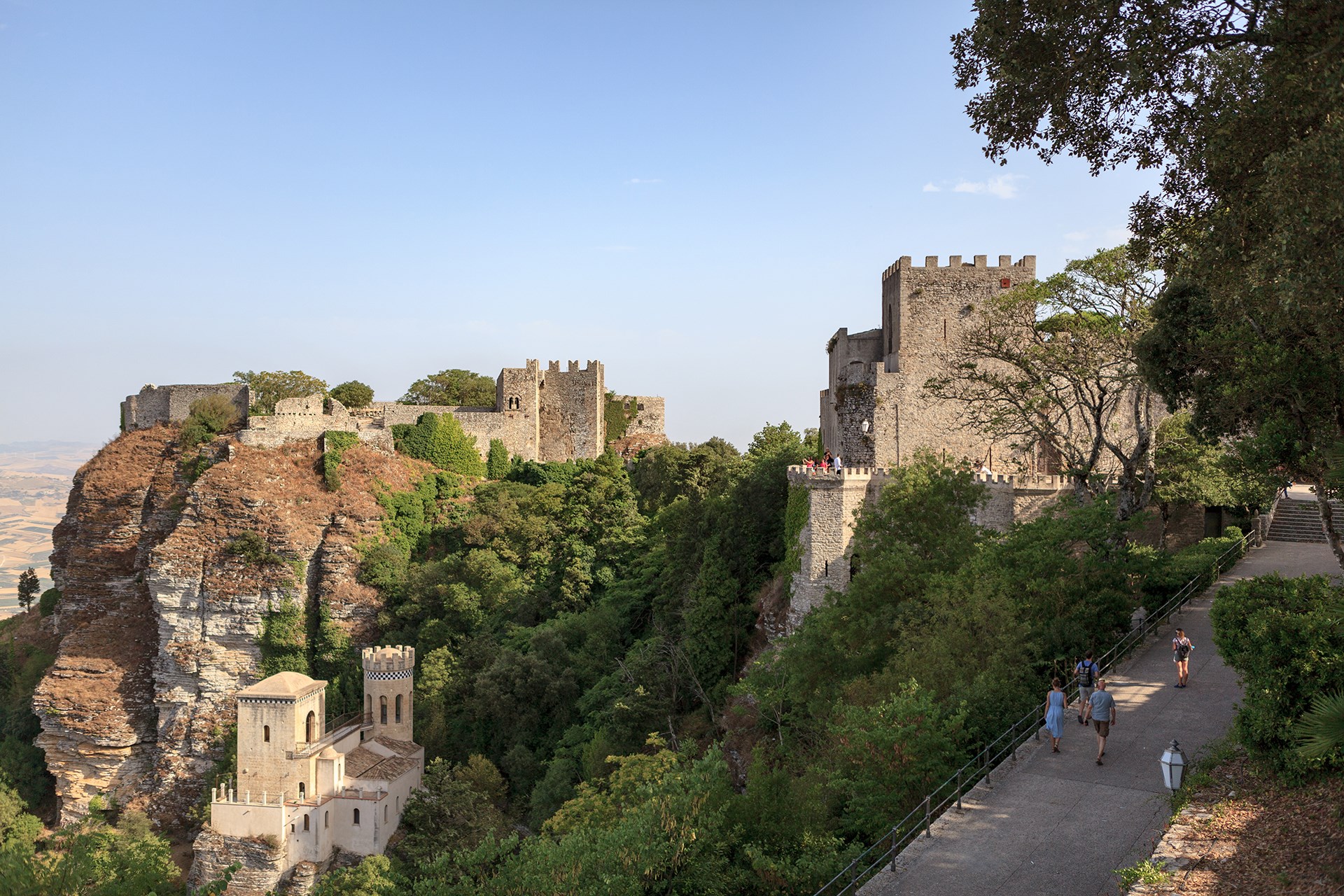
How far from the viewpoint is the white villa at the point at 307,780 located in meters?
30.4

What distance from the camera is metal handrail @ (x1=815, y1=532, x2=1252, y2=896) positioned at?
410 inches

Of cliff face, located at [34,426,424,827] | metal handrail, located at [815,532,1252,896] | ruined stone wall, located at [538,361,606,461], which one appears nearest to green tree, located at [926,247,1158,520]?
metal handrail, located at [815,532,1252,896]

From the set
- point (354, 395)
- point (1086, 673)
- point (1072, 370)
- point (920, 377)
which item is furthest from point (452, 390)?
point (1086, 673)

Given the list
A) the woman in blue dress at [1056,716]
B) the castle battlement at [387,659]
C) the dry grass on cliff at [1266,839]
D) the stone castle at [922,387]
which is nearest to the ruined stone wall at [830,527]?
the stone castle at [922,387]

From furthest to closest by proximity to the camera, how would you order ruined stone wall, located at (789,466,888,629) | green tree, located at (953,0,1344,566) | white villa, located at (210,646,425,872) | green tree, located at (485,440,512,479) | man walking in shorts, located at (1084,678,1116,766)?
green tree, located at (485,440,512,479) < white villa, located at (210,646,425,872) < ruined stone wall, located at (789,466,888,629) < man walking in shorts, located at (1084,678,1116,766) < green tree, located at (953,0,1344,566)

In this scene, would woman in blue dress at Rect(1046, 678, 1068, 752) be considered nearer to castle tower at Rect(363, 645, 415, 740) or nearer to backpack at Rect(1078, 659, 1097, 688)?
backpack at Rect(1078, 659, 1097, 688)

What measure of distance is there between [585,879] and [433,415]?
36874 mm

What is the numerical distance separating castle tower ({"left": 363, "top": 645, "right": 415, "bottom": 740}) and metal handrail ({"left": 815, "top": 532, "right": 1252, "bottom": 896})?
2593 centimetres

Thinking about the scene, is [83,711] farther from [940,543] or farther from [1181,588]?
[1181,588]

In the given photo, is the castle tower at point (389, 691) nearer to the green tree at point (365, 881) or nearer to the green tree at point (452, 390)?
the green tree at point (365, 881)

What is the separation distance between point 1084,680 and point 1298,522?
1602cm

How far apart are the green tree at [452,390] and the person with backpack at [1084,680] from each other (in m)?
50.0

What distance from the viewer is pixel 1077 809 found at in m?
11.1

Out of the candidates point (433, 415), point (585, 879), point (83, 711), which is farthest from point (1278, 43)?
point (83, 711)
